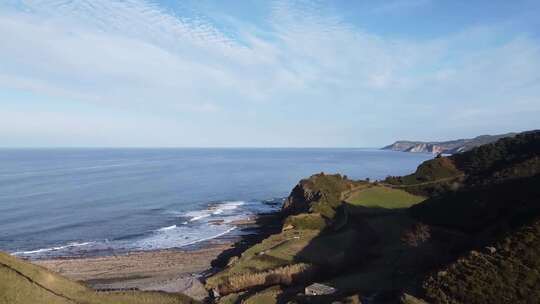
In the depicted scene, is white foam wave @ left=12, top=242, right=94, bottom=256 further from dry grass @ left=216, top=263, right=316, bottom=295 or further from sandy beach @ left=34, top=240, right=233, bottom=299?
dry grass @ left=216, top=263, right=316, bottom=295

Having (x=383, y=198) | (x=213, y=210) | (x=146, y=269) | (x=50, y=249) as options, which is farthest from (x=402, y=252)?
(x=213, y=210)

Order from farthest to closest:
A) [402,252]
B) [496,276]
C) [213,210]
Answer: [213,210] < [402,252] < [496,276]

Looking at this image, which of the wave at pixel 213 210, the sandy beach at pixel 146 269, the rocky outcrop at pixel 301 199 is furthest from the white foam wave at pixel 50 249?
the rocky outcrop at pixel 301 199

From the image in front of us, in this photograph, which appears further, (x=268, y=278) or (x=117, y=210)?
(x=117, y=210)

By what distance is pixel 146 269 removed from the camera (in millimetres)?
39062

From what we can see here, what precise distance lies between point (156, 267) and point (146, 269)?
36.5 inches

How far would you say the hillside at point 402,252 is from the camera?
23156 mm

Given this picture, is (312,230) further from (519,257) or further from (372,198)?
(519,257)

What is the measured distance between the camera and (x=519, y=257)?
24031 millimetres

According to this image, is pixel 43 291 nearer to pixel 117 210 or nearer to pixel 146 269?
pixel 146 269

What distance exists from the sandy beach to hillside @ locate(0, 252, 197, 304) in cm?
621

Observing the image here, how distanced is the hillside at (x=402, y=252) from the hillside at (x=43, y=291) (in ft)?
19.7

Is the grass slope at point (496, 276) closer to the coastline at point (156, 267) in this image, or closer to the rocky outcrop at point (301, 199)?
the coastline at point (156, 267)

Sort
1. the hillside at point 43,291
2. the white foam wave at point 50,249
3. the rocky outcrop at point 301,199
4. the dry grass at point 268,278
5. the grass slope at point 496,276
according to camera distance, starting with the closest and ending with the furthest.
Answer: the hillside at point 43,291
the grass slope at point 496,276
the dry grass at point 268,278
the white foam wave at point 50,249
the rocky outcrop at point 301,199
